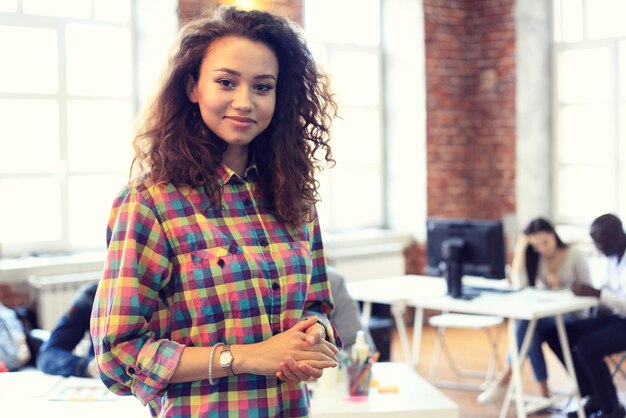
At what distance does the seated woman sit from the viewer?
5.40 meters

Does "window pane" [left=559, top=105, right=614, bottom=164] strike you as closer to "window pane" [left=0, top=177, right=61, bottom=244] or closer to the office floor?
the office floor

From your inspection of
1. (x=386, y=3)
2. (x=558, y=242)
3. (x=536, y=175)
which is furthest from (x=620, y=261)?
(x=386, y=3)

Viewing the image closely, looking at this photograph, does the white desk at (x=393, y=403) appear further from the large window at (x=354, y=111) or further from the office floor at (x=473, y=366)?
the large window at (x=354, y=111)

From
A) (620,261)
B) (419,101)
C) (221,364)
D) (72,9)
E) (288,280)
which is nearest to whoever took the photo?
(221,364)

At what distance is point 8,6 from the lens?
5.99 m

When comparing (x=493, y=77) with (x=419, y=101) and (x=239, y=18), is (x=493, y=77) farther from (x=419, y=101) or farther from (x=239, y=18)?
(x=239, y=18)

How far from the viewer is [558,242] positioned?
18.0ft

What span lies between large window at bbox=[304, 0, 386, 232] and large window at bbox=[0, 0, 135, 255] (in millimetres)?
1925

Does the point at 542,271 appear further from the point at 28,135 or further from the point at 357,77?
the point at 28,135

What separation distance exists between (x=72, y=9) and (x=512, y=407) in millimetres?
4077

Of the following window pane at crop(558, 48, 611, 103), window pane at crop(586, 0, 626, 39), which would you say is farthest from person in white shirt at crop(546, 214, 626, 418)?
window pane at crop(586, 0, 626, 39)

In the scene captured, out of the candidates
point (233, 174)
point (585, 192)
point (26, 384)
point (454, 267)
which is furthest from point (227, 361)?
point (585, 192)

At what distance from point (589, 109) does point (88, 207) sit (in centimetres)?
436

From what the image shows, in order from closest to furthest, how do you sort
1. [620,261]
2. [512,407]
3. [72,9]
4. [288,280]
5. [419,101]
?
[288,280] < [620,261] < [512,407] < [72,9] < [419,101]
